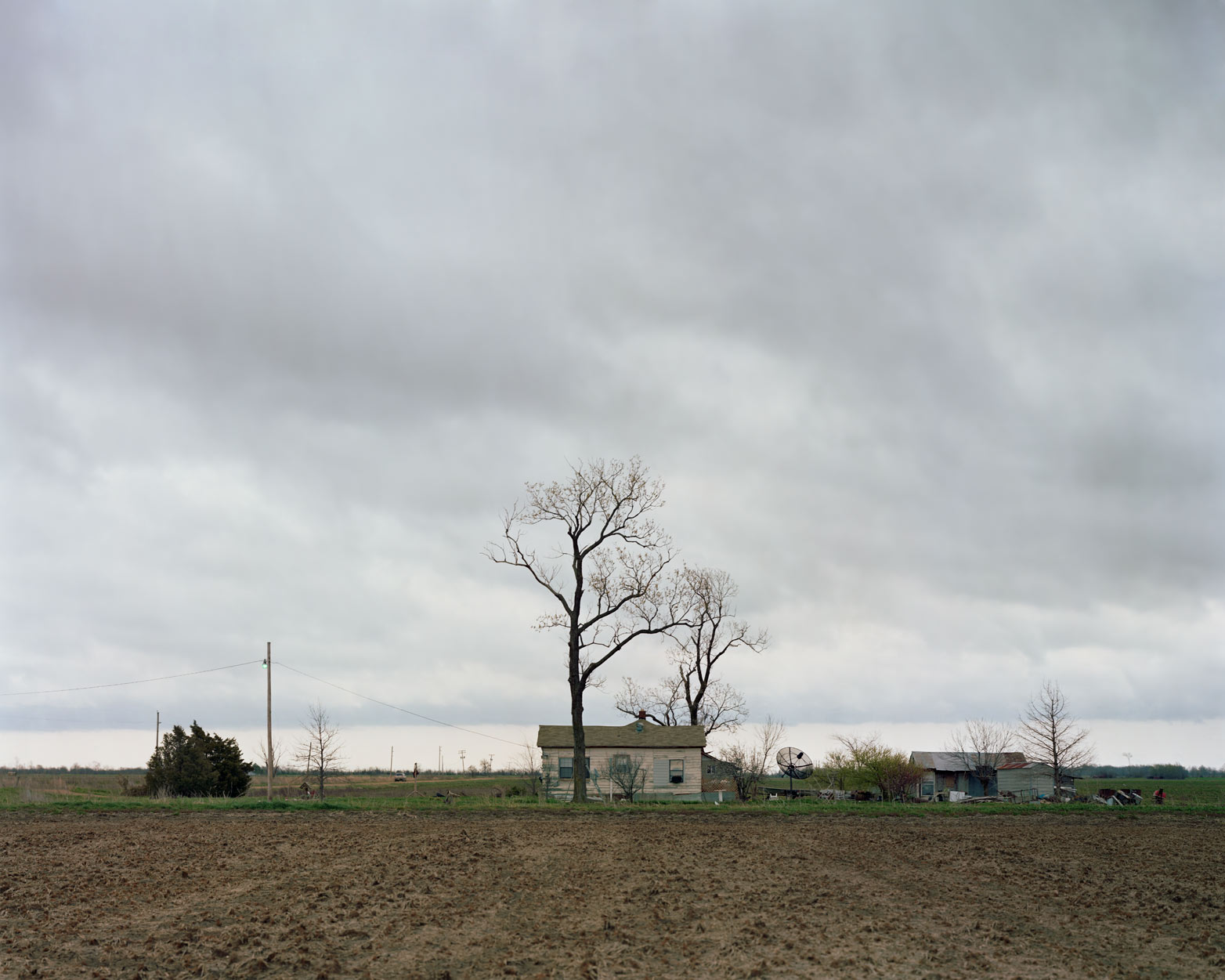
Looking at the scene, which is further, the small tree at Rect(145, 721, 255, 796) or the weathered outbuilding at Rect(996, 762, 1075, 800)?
the weathered outbuilding at Rect(996, 762, 1075, 800)

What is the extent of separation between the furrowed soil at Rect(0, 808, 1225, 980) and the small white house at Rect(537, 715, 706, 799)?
25.9 meters

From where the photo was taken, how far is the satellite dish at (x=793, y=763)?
56.2 m

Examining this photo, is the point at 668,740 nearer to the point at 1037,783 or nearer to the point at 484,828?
the point at 484,828

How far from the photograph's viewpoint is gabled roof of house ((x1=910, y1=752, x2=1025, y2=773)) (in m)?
73.6

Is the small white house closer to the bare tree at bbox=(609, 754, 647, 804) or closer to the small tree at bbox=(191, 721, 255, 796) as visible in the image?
the bare tree at bbox=(609, 754, 647, 804)

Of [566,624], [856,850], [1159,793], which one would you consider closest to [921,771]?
[1159,793]

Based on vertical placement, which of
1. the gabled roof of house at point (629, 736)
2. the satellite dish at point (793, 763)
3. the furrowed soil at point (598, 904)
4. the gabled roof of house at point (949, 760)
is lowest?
the gabled roof of house at point (949, 760)

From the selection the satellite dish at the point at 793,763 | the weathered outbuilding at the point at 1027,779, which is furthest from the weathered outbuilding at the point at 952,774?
the satellite dish at the point at 793,763

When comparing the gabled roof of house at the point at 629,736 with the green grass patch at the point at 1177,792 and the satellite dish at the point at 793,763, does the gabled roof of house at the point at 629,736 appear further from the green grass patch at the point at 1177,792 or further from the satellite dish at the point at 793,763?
the green grass patch at the point at 1177,792

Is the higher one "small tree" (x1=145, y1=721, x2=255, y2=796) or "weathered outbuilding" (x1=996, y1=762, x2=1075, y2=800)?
"small tree" (x1=145, y1=721, x2=255, y2=796)

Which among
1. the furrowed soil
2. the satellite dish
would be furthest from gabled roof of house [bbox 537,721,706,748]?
the furrowed soil

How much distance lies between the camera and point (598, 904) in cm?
1277

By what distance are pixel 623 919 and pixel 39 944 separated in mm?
6693

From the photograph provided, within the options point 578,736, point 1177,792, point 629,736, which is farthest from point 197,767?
point 1177,792
